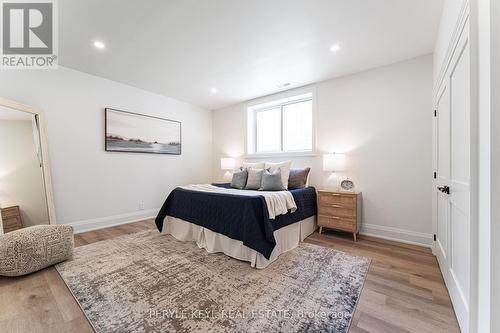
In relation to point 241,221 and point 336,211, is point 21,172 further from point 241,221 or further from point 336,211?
point 336,211

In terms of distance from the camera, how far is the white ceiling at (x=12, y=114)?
2.41 meters

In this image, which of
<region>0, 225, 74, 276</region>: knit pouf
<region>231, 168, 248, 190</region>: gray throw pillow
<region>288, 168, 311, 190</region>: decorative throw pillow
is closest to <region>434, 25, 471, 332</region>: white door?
<region>288, 168, 311, 190</region>: decorative throw pillow

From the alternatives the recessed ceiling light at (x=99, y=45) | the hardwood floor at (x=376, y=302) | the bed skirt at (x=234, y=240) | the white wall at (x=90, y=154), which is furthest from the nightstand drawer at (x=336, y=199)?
the recessed ceiling light at (x=99, y=45)

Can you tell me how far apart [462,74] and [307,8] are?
53.6 inches

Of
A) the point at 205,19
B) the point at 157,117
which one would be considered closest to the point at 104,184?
the point at 157,117

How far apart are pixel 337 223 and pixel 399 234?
0.82 metres

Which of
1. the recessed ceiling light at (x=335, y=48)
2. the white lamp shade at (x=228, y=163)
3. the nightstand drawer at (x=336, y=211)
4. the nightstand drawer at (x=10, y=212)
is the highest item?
the recessed ceiling light at (x=335, y=48)

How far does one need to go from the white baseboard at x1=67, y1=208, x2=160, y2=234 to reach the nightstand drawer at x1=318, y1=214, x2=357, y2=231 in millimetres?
3236

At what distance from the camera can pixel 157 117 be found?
4125mm

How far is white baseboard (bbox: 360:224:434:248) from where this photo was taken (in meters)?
2.57

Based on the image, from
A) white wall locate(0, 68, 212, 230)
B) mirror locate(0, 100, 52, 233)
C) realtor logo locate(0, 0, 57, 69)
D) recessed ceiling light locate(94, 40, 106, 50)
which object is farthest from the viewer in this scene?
white wall locate(0, 68, 212, 230)

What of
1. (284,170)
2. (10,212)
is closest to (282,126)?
(284,170)

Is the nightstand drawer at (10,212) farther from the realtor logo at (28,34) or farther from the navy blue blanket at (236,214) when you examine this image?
the realtor logo at (28,34)

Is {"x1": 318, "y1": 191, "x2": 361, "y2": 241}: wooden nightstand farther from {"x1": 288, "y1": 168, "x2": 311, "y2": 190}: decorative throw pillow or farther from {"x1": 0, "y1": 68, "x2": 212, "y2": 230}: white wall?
{"x1": 0, "y1": 68, "x2": 212, "y2": 230}: white wall
